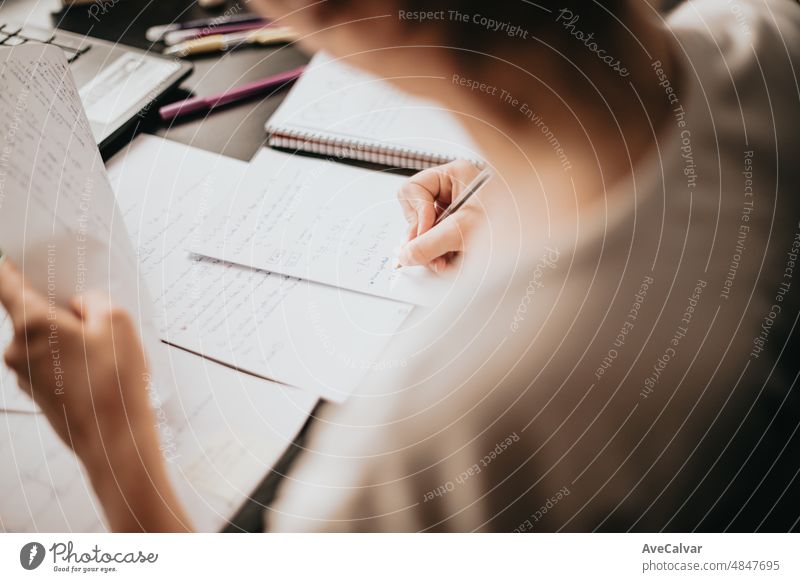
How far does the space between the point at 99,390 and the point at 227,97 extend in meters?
0.22

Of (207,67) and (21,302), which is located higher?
(207,67)

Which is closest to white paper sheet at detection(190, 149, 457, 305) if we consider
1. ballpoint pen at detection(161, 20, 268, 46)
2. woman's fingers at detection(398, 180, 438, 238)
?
woman's fingers at detection(398, 180, 438, 238)

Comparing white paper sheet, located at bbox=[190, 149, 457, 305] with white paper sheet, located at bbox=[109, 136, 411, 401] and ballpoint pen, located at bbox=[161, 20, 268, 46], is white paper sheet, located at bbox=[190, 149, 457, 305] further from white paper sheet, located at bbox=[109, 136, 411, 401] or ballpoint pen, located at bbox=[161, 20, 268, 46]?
ballpoint pen, located at bbox=[161, 20, 268, 46]

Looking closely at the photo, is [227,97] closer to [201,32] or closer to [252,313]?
[201,32]

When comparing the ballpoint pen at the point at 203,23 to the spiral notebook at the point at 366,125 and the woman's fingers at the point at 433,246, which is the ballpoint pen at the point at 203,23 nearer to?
the spiral notebook at the point at 366,125

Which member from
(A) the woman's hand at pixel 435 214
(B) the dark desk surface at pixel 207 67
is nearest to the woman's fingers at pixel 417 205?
(A) the woman's hand at pixel 435 214

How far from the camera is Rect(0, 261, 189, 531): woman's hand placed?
34cm

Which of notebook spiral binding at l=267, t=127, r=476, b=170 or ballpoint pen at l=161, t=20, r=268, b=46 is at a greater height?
ballpoint pen at l=161, t=20, r=268, b=46

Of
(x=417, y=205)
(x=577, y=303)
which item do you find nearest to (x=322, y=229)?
(x=417, y=205)

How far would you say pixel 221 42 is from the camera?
1.50ft

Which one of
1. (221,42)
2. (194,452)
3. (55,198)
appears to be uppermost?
(221,42)

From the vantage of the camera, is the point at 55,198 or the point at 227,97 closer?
the point at 55,198

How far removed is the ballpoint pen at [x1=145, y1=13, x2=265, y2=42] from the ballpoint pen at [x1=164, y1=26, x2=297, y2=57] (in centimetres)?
1

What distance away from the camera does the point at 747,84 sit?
393mm
